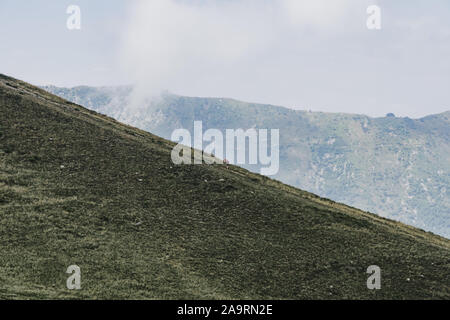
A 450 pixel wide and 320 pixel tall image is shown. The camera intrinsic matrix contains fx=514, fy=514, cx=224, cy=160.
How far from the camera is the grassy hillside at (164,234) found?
149ft

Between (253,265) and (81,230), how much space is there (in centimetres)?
1869

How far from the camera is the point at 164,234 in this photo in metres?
57.8

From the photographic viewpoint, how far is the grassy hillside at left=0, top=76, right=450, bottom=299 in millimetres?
45281

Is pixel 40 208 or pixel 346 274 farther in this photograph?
pixel 40 208

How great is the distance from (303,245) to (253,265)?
9462mm

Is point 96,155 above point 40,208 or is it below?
above
